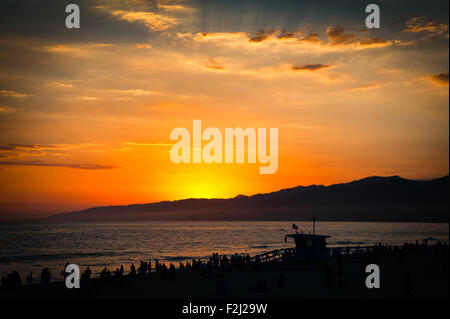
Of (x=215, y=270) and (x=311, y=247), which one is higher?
(x=311, y=247)

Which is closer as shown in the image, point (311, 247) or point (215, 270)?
point (311, 247)

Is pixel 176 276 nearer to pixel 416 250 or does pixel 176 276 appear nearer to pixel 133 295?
pixel 133 295

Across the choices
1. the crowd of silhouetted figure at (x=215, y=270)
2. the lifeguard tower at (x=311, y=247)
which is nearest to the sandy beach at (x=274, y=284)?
the crowd of silhouetted figure at (x=215, y=270)

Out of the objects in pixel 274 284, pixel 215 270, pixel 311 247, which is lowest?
pixel 215 270

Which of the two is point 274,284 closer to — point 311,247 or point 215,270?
point 311,247

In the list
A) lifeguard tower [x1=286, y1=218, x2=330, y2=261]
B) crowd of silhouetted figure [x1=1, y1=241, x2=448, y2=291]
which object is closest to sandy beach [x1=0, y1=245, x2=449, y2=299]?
crowd of silhouetted figure [x1=1, y1=241, x2=448, y2=291]

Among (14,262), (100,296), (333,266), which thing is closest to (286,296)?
(100,296)

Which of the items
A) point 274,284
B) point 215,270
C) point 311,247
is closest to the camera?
point 274,284

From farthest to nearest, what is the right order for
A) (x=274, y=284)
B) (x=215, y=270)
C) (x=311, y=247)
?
(x=215, y=270), (x=311, y=247), (x=274, y=284)

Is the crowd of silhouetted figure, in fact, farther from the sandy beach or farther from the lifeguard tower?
the lifeguard tower

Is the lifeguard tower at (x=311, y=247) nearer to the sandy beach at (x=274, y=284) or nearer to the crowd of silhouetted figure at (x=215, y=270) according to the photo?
the sandy beach at (x=274, y=284)

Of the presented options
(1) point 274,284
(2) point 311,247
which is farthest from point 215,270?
(1) point 274,284

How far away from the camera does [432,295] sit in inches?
992
